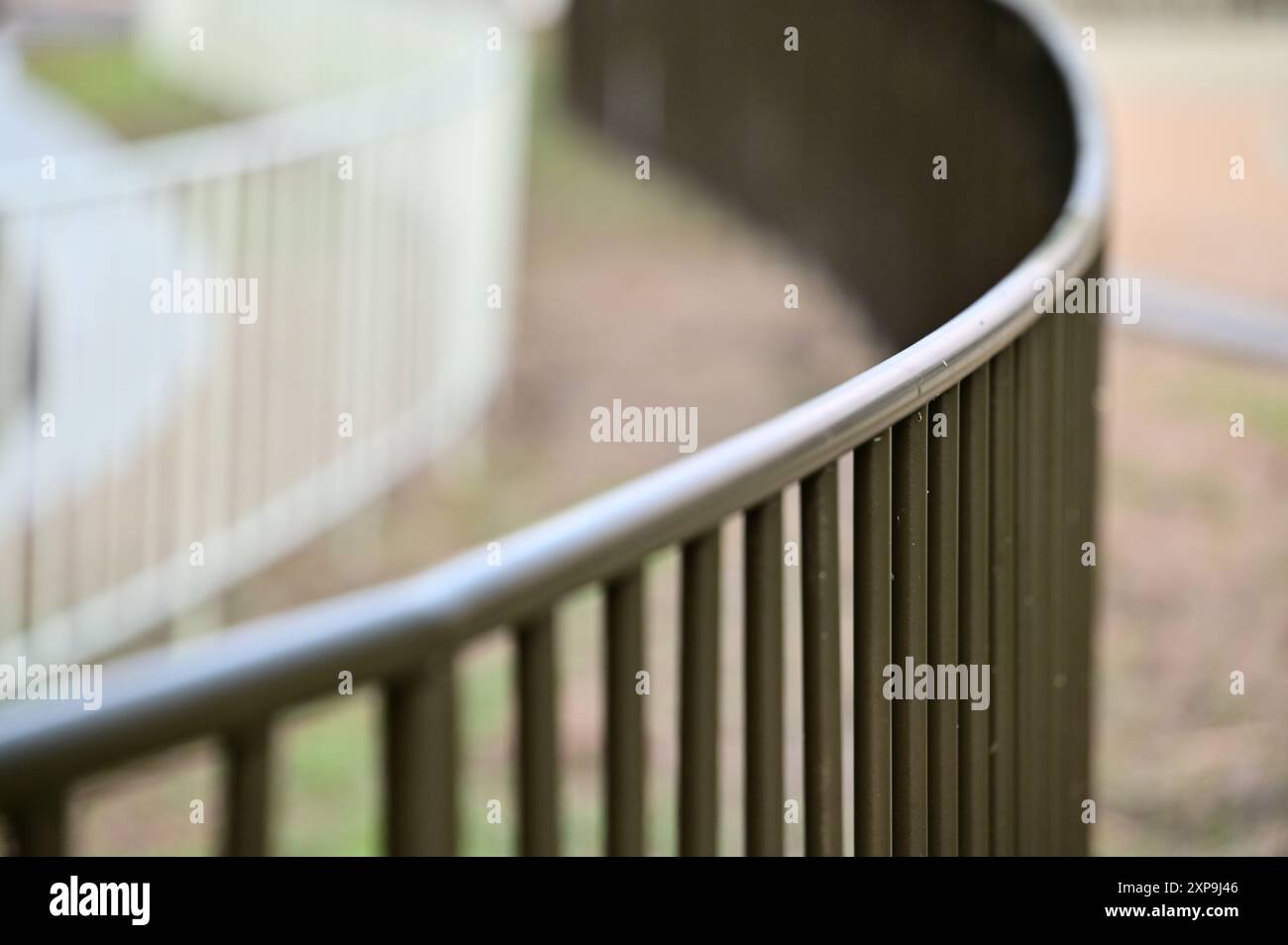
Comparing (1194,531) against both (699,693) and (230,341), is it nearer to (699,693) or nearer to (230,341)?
(230,341)

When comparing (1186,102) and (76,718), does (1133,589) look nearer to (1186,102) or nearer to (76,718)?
(76,718)

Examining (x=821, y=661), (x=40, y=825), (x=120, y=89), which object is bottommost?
(x=40, y=825)

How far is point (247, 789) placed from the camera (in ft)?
3.84

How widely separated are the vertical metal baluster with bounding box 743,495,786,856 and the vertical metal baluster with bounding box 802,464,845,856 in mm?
63

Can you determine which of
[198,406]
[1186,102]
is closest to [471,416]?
[198,406]

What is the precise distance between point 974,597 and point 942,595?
165mm

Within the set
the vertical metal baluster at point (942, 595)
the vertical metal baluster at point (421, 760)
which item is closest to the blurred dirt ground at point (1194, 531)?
the vertical metal baluster at point (942, 595)

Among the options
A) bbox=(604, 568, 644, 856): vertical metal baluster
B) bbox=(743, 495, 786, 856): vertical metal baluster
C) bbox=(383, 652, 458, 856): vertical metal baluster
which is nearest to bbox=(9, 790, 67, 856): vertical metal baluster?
bbox=(383, 652, 458, 856): vertical metal baluster

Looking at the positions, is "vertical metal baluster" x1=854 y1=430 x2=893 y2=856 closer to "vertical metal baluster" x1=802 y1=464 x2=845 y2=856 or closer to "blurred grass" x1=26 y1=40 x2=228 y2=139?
"vertical metal baluster" x1=802 y1=464 x2=845 y2=856

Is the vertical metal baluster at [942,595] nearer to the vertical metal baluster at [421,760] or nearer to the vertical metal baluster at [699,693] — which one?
the vertical metal baluster at [699,693]

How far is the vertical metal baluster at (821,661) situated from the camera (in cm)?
188

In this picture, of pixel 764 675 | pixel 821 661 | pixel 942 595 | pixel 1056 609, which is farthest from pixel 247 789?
pixel 1056 609

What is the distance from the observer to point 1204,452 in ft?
23.4

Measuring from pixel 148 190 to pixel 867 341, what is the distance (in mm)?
3393
